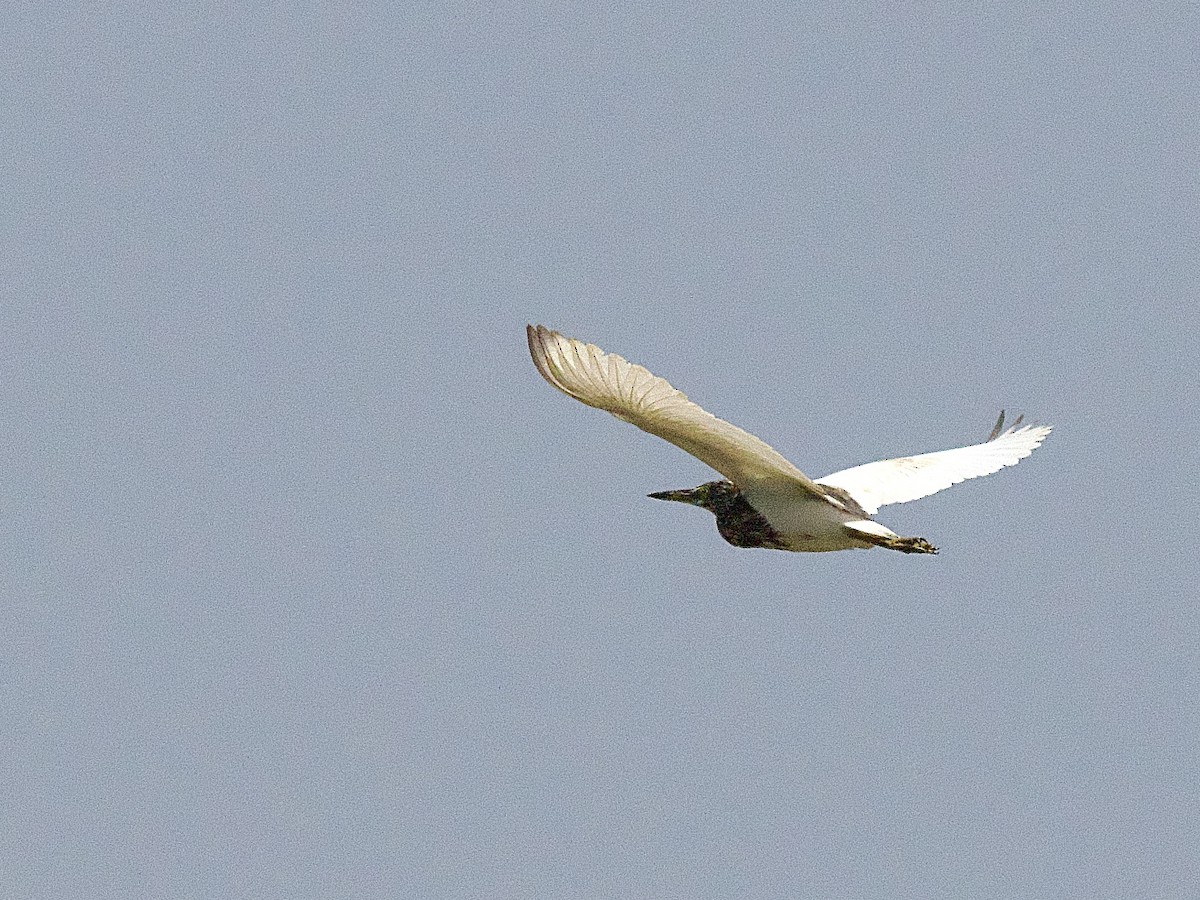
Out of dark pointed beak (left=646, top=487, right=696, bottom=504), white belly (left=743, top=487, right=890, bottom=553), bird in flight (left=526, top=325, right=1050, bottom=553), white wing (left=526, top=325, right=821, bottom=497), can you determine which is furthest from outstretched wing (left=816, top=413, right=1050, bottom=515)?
white wing (left=526, top=325, right=821, bottom=497)

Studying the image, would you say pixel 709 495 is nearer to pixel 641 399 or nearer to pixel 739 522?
pixel 739 522

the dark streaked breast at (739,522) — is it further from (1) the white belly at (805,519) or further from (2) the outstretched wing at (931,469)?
(2) the outstretched wing at (931,469)

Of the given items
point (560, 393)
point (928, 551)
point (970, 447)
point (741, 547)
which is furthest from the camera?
point (970, 447)

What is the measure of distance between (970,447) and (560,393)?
15.0 ft

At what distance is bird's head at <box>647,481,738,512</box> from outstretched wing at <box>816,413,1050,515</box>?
560 mm

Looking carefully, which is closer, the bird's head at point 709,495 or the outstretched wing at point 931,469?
the bird's head at point 709,495

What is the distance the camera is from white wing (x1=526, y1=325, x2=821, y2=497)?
957 cm

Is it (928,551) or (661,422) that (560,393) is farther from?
(928,551)

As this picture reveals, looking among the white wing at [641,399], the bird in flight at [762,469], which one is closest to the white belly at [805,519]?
the bird in flight at [762,469]

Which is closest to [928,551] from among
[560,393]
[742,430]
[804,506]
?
[804,506]

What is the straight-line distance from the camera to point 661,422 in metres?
10.1

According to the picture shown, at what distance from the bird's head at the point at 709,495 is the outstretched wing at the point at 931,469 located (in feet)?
1.84

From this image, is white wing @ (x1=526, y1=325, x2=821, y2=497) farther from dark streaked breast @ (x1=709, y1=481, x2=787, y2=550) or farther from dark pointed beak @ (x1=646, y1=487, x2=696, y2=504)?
dark pointed beak @ (x1=646, y1=487, x2=696, y2=504)

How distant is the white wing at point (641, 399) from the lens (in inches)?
377
